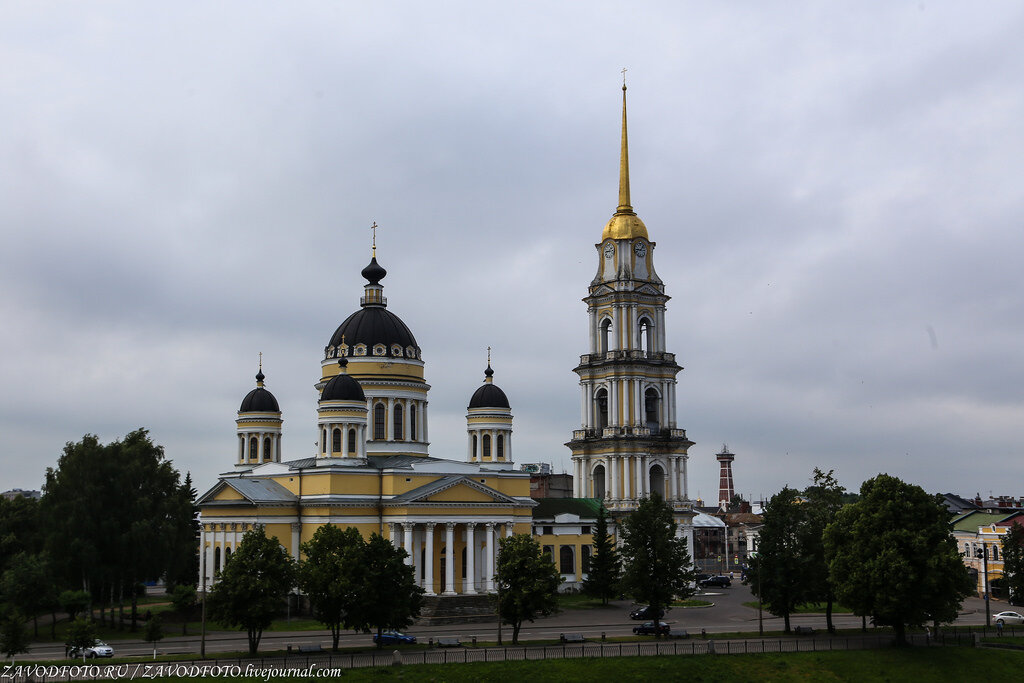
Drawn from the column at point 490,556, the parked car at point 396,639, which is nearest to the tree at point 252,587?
the parked car at point 396,639

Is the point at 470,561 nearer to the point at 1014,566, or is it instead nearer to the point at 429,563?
the point at 429,563

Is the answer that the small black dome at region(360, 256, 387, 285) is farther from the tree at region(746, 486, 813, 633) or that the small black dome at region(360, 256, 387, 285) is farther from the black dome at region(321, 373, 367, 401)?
the tree at region(746, 486, 813, 633)

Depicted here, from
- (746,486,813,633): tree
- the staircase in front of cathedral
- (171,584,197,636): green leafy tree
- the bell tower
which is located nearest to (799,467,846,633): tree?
(746,486,813,633): tree

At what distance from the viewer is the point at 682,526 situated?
276 feet

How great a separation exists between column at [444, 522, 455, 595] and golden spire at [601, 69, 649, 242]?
3209 cm

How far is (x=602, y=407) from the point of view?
86.3m

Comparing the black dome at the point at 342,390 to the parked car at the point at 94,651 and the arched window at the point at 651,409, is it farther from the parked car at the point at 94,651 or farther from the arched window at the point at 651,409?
the arched window at the point at 651,409

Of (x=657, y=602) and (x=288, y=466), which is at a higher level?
(x=288, y=466)

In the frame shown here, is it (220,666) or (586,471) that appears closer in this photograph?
(220,666)

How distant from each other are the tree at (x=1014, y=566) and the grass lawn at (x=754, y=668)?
19.9 m

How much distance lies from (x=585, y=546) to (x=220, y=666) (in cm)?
4412

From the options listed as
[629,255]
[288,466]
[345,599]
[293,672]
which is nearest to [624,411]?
[629,255]

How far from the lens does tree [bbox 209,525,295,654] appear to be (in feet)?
142

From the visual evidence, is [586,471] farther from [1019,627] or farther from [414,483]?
[1019,627]
